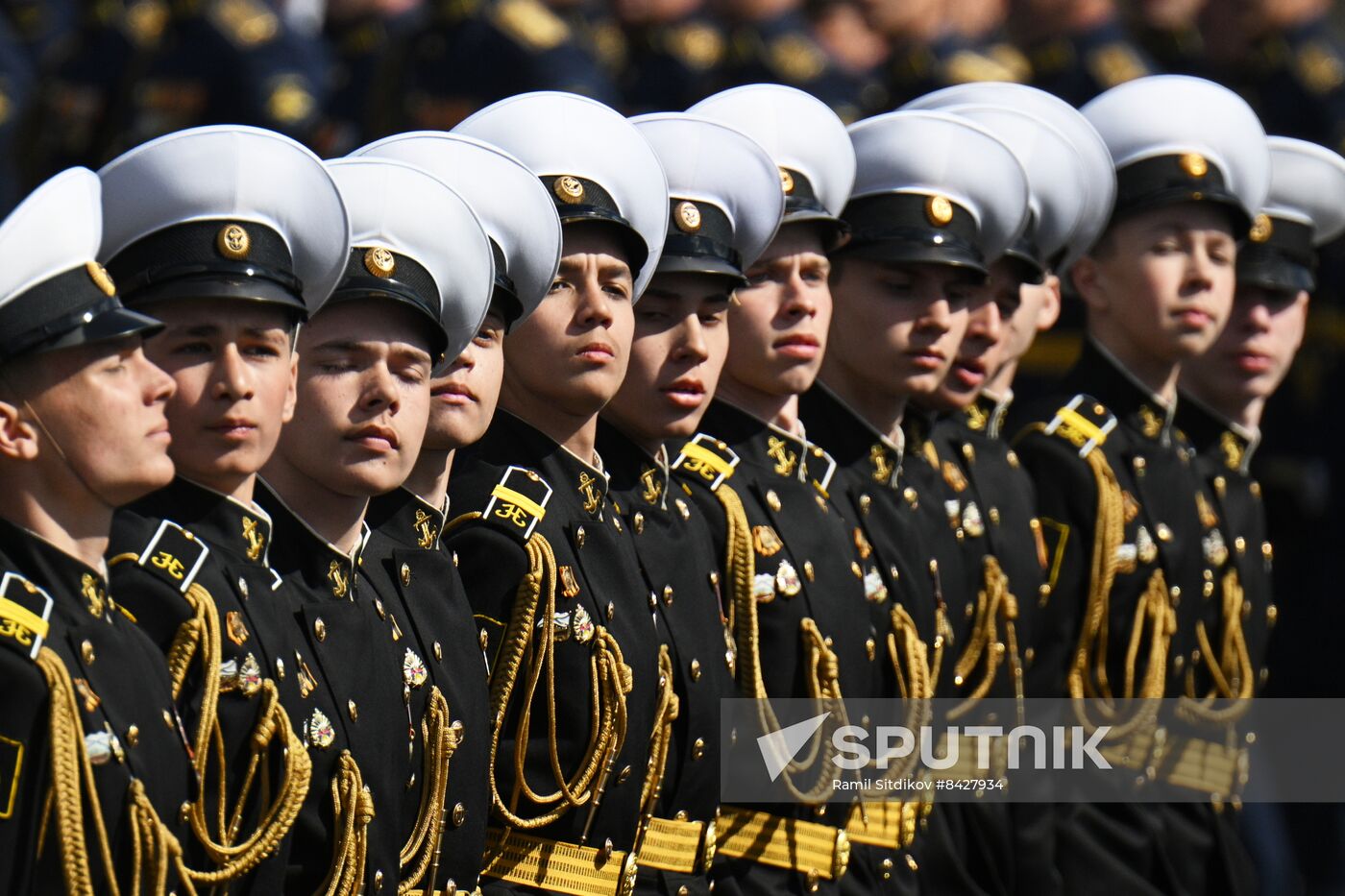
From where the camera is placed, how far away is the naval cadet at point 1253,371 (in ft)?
29.2

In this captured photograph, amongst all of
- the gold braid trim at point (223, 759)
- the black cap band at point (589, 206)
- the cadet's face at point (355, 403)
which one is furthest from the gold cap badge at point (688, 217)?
the gold braid trim at point (223, 759)

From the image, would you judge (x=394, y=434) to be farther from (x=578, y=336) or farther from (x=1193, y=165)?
(x=1193, y=165)

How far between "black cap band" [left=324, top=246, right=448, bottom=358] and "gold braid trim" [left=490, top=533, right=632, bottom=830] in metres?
0.59

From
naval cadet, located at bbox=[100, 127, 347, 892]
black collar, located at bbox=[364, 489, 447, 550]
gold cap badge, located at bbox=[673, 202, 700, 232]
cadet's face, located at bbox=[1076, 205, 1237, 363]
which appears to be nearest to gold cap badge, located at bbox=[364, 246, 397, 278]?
naval cadet, located at bbox=[100, 127, 347, 892]

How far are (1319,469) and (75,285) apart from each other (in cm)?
954

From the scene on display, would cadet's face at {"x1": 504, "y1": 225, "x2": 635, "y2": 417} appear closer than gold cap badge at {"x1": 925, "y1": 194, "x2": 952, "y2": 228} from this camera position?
Yes

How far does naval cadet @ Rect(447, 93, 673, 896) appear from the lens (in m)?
6.05

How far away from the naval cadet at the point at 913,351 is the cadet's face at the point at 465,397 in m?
1.78

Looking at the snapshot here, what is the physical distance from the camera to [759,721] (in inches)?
269

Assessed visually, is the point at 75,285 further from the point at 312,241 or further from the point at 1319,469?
the point at 1319,469

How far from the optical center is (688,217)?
6.63 m

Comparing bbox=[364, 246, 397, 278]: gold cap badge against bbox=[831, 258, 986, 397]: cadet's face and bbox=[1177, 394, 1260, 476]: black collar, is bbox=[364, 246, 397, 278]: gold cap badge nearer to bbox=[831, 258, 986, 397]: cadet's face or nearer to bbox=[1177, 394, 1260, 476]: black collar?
bbox=[831, 258, 986, 397]: cadet's face

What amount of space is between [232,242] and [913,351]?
268 centimetres

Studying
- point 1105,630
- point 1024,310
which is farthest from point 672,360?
point 1105,630
